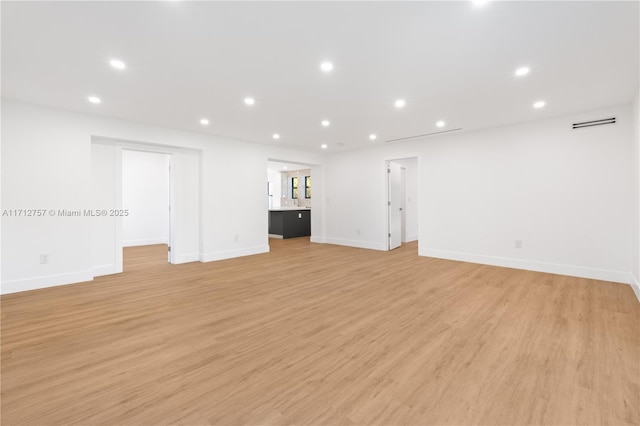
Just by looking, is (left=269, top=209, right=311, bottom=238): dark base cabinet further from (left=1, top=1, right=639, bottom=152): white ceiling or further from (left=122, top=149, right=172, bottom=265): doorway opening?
(left=1, top=1, right=639, bottom=152): white ceiling

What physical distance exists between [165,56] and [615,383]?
14.8 ft

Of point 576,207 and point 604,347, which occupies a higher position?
point 576,207

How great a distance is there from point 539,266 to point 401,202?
362 cm

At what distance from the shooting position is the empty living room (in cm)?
186

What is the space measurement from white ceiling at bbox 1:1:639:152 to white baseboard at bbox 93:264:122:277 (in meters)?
2.55

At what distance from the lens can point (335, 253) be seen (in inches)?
264

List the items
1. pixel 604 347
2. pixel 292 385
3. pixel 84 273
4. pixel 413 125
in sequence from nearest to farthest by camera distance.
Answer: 1. pixel 292 385
2. pixel 604 347
3. pixel 84 273
4. pixel 413 125

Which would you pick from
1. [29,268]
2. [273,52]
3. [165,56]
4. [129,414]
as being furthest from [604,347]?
[29,268]

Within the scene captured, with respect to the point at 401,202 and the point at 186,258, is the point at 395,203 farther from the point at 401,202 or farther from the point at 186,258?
the point at 186,258

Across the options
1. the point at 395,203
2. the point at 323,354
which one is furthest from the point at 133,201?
the point at 323,354

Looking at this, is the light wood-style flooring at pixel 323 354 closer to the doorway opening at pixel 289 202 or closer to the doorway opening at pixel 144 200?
the doorway opening at pixel 144 200

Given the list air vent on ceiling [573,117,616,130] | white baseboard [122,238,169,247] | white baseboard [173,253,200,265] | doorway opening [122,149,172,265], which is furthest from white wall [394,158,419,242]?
white baseboard [122,238,169,247]

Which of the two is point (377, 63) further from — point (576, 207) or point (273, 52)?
point (576, 207)

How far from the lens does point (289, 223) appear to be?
31.3 ft
